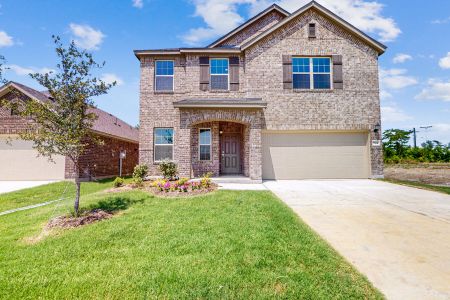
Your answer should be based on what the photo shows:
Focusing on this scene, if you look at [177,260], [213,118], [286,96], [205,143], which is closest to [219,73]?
[213,118]

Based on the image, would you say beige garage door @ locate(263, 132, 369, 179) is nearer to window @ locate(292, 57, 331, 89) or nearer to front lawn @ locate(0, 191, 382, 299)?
window @ locate(292, 57, 331, 89)

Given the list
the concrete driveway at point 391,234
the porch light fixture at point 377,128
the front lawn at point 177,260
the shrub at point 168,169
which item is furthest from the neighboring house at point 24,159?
the porch light fixture at point 377,128

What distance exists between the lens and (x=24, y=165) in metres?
13.6

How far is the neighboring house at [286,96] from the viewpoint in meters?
12.2

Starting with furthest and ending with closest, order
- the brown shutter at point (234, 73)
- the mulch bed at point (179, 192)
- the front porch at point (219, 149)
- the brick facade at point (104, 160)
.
Result: the brick facade at point (104, 160), the brown shutter at point (234, 73), the front porch at point (219, 149), the mulch bed at point (179, 192)

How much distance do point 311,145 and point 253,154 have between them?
3.69m

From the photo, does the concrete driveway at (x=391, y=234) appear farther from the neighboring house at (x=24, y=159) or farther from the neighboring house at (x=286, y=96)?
the neighboring house at (x=24, y=159)

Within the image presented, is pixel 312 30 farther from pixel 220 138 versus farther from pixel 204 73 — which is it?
pixel 220 138

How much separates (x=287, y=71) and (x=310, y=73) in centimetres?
134

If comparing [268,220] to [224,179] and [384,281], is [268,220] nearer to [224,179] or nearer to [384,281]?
[384,281]

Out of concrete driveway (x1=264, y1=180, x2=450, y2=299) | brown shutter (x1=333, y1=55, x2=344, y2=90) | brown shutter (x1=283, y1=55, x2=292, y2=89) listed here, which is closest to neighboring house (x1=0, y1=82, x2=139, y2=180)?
brown shutter (x1=283, y1=55, x2=292, y2=89)

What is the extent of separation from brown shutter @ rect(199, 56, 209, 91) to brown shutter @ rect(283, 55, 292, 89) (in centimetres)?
422

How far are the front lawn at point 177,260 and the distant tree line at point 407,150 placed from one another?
950 inches

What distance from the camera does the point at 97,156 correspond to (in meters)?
14.4
